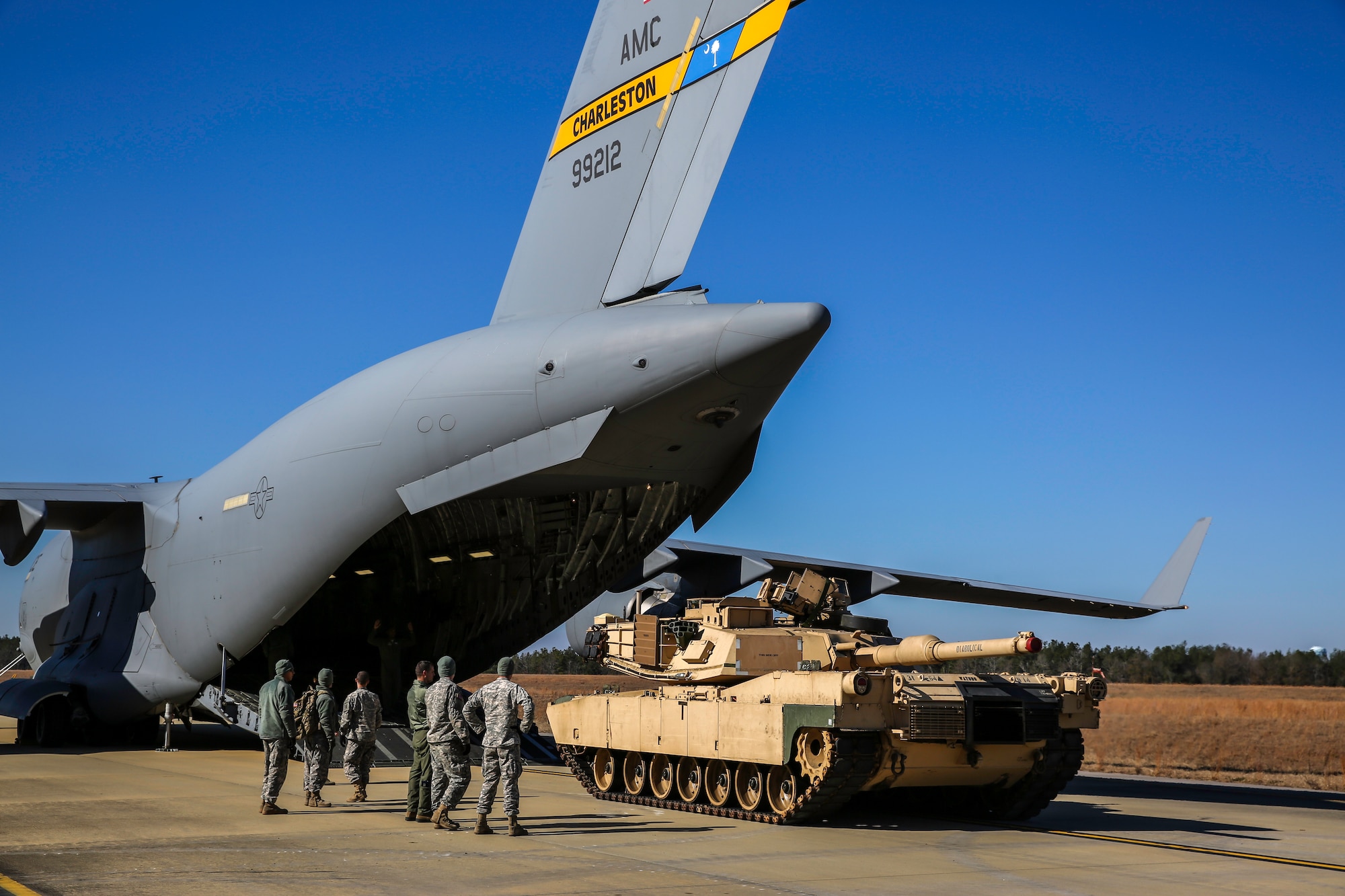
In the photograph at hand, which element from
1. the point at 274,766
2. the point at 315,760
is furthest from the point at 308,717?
the point at 274,766

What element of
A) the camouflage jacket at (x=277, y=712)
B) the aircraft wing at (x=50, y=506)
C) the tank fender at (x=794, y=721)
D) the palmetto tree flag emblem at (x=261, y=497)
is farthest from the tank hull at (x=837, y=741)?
the aircraft wing at (x=50, y=506)

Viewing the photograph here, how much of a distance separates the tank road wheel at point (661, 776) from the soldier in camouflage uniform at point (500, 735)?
2.97 meters

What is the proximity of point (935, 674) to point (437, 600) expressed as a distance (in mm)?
10080

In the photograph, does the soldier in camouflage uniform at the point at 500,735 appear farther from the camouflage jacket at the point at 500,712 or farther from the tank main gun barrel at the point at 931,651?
the tank main gun barrel at the point at 931,651

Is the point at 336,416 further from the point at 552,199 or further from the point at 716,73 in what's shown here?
the point at 716,73

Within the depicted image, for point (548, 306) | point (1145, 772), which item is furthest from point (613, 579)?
point (1145, 772)

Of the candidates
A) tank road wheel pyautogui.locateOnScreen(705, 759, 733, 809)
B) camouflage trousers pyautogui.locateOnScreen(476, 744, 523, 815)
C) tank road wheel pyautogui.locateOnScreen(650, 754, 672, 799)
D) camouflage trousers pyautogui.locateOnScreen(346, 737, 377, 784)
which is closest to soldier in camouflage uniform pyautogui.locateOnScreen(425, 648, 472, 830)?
camouflage trousers pyautogui.locateOnScreen(476, 744, 523, 815)

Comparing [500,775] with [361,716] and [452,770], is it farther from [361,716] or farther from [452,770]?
[361,716]

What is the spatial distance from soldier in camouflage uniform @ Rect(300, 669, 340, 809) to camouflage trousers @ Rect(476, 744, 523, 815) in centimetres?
279

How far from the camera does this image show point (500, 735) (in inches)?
417

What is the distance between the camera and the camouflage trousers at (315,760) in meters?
12.9

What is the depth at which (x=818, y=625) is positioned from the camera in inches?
600

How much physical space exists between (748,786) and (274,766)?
15.1 feet

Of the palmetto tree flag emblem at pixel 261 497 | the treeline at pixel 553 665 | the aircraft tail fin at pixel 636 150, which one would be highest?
the aircraft tail fin at pixel 636 150
